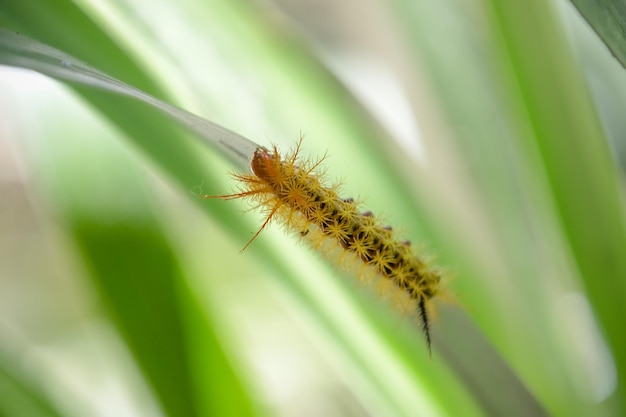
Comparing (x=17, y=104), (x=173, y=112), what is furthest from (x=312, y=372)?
(x=173, y=112)

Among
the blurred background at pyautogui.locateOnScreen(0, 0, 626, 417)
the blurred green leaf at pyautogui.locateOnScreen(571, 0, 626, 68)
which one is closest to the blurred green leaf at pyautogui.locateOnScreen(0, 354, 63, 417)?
the blurred background at pyautogui.locateOnScreen(0, 0, 626, 417)

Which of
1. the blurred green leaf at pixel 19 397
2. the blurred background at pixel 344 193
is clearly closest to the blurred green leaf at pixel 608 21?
the blurred background at pixel 344 193

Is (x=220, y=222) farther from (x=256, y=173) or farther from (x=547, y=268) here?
(x=547, y=268)

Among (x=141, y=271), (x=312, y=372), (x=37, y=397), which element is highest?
(x=312, y=372)

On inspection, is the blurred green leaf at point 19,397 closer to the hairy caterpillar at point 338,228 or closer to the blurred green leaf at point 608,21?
the hairy caterpillar at point 338,228

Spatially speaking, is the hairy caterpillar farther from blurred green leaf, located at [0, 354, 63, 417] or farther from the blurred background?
blurred green leaf, located at [0, 354, 63, 417]
